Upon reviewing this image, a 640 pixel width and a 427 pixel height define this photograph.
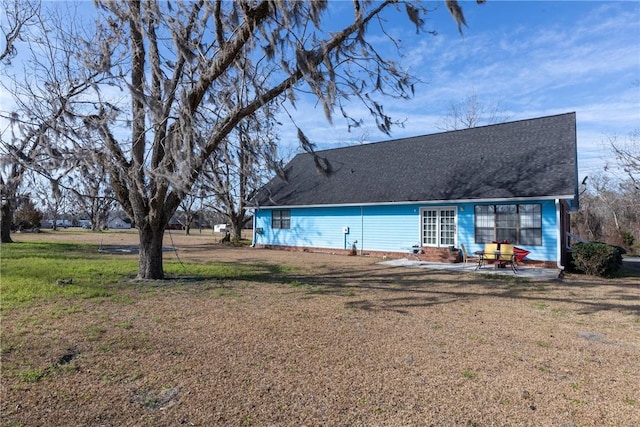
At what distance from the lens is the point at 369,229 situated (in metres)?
17.2

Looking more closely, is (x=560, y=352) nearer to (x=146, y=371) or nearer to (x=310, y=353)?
(x=310, y=353)

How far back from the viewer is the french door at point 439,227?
15.0 m

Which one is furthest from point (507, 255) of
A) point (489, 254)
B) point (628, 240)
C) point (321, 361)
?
point (628, 240)

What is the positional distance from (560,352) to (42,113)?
1058 centimetres

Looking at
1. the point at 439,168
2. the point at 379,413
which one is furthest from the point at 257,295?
the point at 439,168

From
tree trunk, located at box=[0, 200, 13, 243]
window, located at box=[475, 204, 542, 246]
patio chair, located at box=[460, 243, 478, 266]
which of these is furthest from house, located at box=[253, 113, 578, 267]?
tree trunk, located at box=[0, 200, 13, 243]

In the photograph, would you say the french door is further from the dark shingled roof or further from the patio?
the patio

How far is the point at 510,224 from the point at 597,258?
8.99 feet

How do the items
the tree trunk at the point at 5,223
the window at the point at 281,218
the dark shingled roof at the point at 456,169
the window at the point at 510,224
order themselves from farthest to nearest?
the window at the point at 281,218 → the tree trunk at the point at 5,223 → the dark shingled roof at the point at 456,169 → the window at the point at 510,224

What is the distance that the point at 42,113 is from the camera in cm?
862

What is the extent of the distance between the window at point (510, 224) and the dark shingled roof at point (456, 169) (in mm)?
659

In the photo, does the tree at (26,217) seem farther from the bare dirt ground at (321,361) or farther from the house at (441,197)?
the bare dirt ground at (321,361)

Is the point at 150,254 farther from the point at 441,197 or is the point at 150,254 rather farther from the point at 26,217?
the point at 26,217

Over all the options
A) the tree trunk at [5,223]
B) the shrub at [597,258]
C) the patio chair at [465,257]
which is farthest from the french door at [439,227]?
the tree trunk at [5,223]
